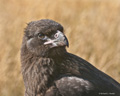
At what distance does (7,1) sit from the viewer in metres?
13.1

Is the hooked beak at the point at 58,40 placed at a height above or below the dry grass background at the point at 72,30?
below

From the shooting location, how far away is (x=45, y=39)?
5645 millimetres

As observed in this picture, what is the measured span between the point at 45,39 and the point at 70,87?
28.6 inches

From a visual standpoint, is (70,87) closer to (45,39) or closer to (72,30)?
(45,39)

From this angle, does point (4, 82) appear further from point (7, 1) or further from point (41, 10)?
point (7, 1)

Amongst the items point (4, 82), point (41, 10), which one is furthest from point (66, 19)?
point (4, 82)

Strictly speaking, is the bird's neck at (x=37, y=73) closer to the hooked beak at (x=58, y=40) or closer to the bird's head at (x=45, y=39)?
the bird's head at (x=45, y=39)

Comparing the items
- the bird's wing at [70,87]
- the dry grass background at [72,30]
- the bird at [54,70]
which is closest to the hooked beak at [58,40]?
the bird at [54,70]

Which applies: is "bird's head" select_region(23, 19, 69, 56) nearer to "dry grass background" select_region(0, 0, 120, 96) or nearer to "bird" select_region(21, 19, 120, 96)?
"bird" select_region(21, 19, 120, 96)

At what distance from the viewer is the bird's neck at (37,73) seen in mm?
5562

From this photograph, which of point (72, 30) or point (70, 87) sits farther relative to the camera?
point (72, 30)

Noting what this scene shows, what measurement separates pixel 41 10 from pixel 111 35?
2054mm

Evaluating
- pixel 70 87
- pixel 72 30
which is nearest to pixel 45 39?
pixel 70 87

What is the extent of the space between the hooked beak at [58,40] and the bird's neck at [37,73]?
229mm
